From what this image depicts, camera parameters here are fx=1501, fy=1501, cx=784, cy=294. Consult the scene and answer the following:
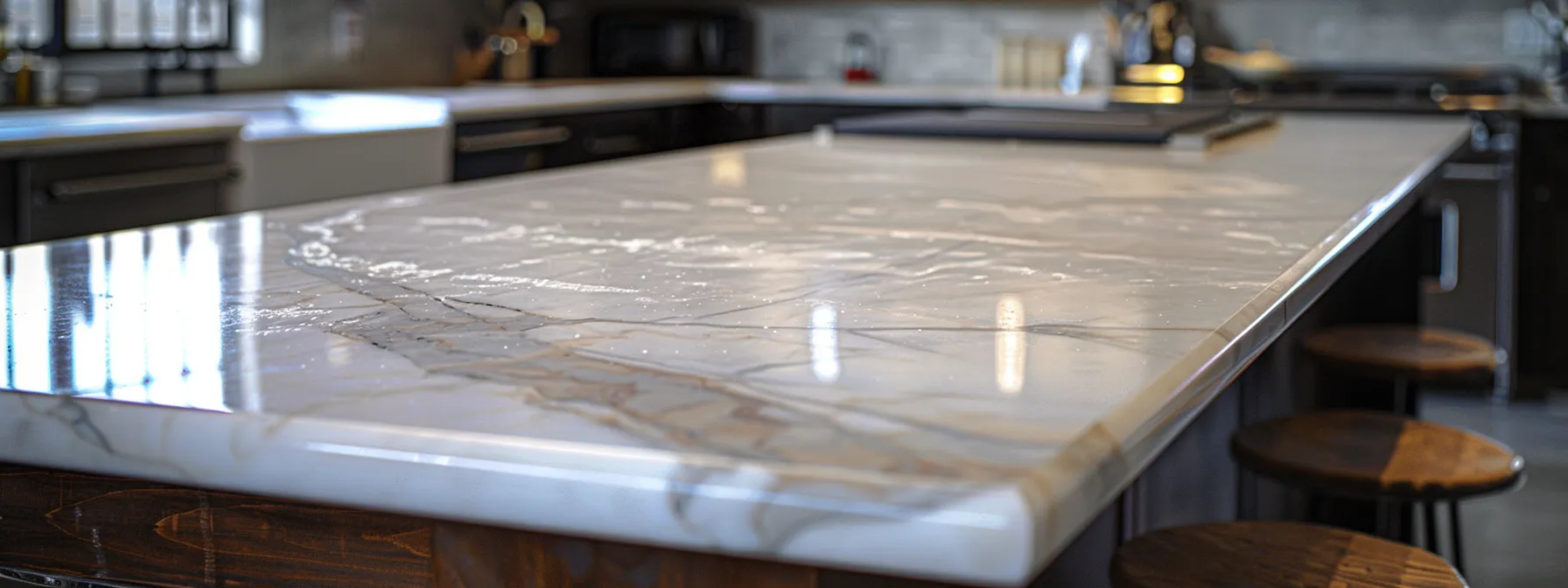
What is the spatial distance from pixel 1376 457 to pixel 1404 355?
0.61 meters

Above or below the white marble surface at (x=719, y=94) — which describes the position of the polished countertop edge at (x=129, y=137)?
below

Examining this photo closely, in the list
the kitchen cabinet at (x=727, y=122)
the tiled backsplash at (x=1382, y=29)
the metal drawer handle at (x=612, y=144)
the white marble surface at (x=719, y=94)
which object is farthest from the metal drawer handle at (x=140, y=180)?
the tiled backsplash at (x=1382, y=29)

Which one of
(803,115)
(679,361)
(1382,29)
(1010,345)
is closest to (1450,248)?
(1382,29)

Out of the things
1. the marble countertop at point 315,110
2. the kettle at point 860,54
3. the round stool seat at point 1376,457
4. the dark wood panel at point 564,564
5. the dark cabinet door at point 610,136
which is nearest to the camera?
the dark wood panel at point 564,564

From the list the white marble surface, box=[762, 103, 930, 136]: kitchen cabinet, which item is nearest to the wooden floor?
the white marble surface

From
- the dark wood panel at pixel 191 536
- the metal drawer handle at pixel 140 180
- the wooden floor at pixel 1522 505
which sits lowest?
the wooden floor at pixel 1522 505

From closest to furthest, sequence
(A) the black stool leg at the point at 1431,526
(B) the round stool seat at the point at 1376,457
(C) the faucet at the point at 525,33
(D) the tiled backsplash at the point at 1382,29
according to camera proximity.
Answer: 1. (B) the round stool seat at the point at 1376,457
2. (A) the black stool leg at the point at 1431,526
3. (D) the tiled backsplash at the point at 1382,29
4. (C) the faucet at the point at 525,33

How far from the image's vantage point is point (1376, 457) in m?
1.70

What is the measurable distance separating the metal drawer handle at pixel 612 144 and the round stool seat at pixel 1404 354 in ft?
8.10

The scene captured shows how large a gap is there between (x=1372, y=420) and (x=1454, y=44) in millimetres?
3279

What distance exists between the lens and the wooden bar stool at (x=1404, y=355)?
217 cm

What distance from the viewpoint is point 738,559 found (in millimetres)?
721

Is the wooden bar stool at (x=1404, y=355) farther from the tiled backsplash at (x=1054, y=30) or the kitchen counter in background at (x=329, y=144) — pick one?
the tiled backsplash at (x=1054, y=30)

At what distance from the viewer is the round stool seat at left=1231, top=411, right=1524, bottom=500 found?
1.60 metres
